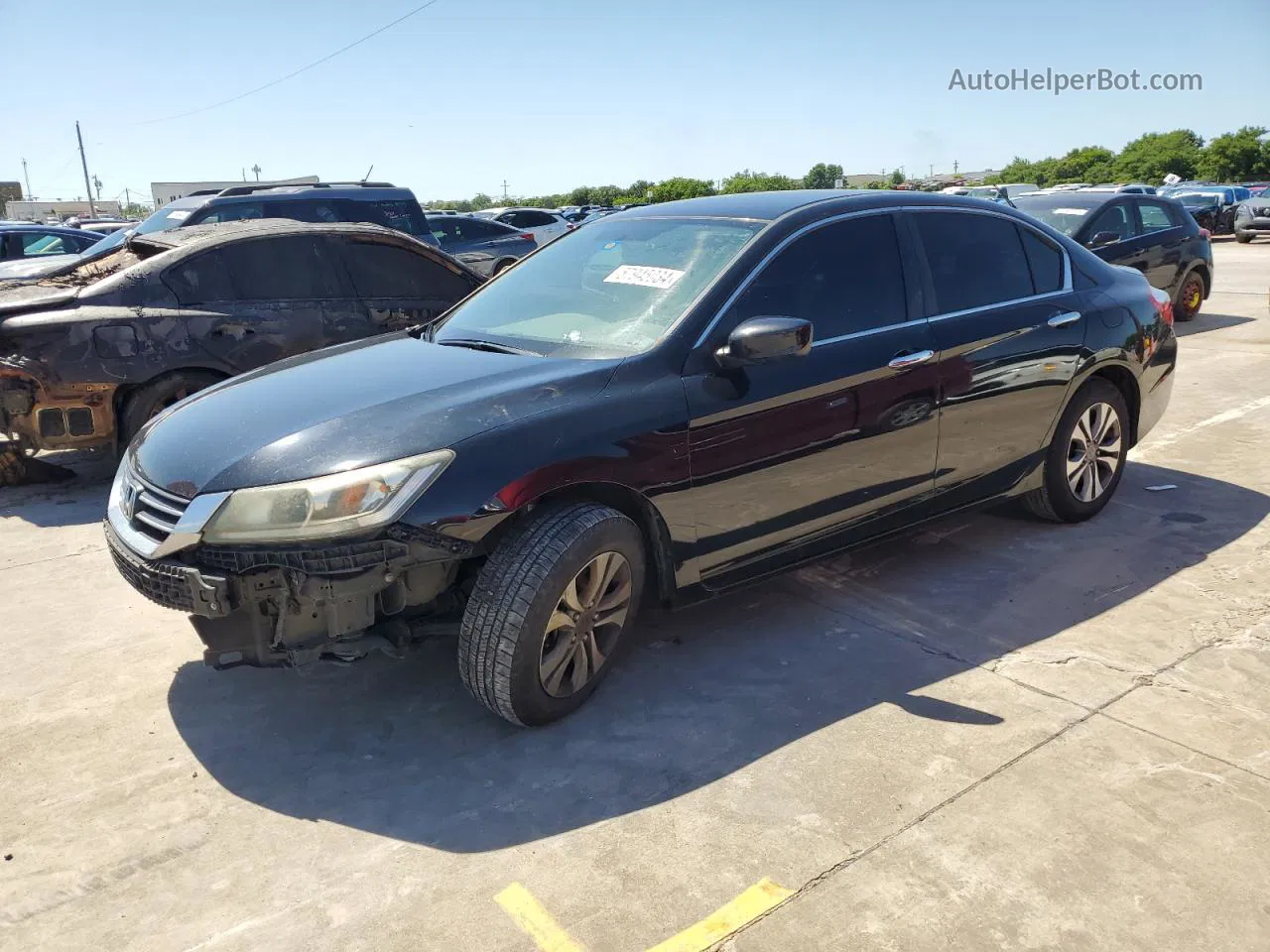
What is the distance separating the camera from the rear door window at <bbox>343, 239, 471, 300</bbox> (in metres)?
6.92

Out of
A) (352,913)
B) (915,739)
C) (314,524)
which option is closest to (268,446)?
(314,524)

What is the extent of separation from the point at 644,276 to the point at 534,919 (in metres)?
2.37

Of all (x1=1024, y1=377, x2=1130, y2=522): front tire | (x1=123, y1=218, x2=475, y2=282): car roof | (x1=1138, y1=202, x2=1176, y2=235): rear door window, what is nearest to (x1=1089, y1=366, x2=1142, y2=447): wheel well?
(x1=1024, y1=377, x2=1130, y2=522): front tire

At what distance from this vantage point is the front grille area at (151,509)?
3.12m

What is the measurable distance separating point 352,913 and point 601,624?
1.22 meters

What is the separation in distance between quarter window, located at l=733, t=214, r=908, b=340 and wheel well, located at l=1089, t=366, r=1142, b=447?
5.06ft

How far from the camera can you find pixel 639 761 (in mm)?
3172

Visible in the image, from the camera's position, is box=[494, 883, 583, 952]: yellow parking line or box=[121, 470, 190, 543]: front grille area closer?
box=[494, 883, 583, 952]: yellow parking line

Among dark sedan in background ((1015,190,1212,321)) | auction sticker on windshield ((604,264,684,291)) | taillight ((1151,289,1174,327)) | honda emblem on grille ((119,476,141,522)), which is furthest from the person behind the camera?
dark sedan in background ((1015,190,1212,321))

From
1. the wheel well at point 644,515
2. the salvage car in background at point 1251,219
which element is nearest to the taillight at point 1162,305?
the wheel well at point 644,515

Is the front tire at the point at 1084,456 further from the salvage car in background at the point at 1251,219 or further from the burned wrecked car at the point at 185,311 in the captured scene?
the salvage car in background at the point at 1251,219

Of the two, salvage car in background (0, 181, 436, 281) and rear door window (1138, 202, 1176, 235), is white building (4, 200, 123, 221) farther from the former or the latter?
rear door window (1138, 202, 1176, 235)

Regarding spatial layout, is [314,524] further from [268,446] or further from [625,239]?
[625,239]

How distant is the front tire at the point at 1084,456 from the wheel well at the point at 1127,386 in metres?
0.04
